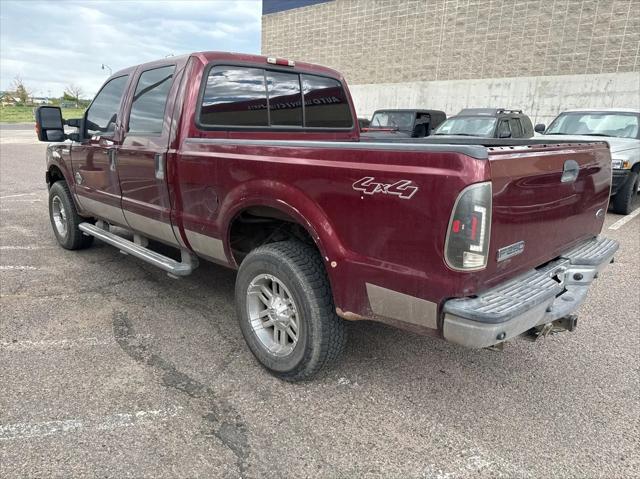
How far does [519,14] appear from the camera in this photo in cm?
1922

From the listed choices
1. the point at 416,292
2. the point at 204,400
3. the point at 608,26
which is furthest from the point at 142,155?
the point at 608,26

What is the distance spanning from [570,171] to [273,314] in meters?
1.95

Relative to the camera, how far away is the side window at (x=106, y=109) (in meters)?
4.43

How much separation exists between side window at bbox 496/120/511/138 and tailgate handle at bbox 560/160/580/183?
8159 millimetres

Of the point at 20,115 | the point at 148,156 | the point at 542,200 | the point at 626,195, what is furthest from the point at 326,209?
the point at 20,115

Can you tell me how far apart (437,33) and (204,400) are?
22.8 metres

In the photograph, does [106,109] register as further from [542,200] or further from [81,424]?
[542,200]

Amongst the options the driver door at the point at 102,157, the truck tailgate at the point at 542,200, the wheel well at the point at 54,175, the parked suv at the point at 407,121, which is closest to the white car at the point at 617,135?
the parked suv at the point at 407,121

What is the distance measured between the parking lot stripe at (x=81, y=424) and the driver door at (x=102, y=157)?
2208 millimetres

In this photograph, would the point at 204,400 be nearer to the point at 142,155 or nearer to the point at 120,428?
the point at 120,428

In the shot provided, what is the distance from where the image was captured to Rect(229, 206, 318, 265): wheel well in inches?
118

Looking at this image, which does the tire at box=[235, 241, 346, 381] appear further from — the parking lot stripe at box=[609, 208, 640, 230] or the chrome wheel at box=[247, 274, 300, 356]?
the parking lot stripe at box=[609, 208, 640, 230]

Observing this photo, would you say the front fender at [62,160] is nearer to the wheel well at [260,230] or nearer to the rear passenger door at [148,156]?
the rear passenger door at [148,156]

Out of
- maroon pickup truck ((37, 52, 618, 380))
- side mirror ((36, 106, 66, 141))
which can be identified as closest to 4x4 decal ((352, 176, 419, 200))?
maroon pickup truck ((37, 52, 618, 380))
